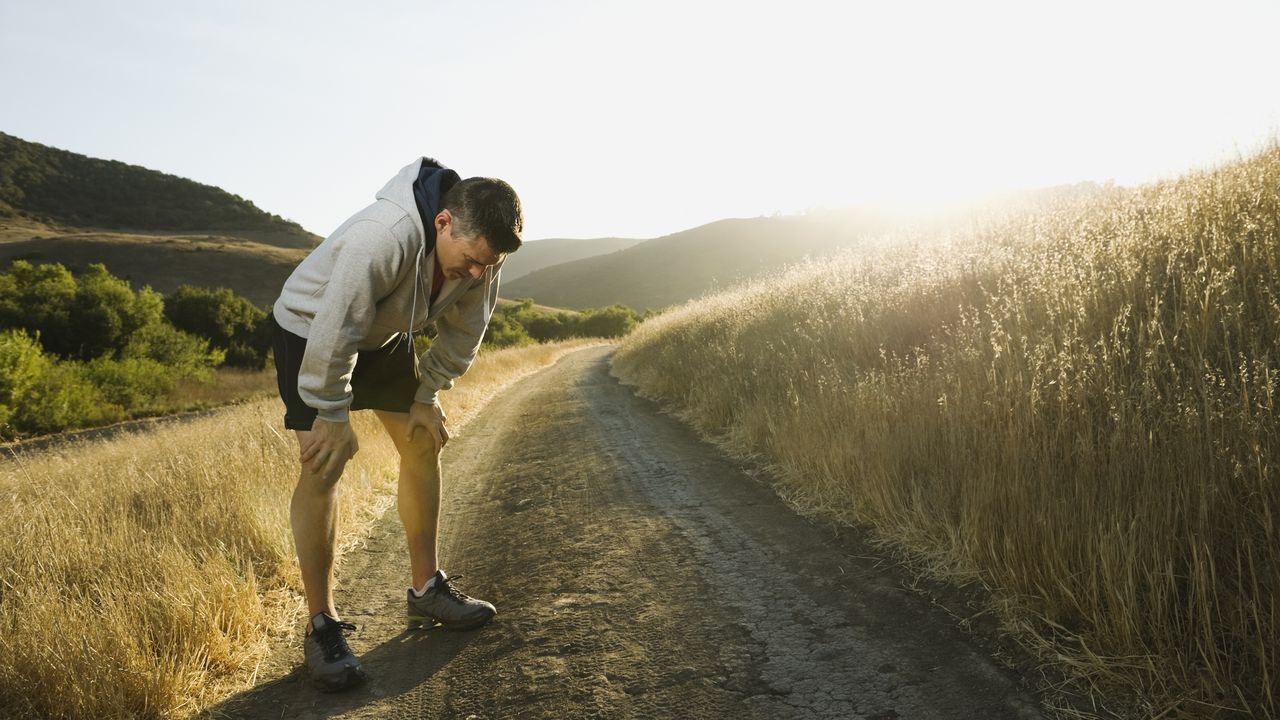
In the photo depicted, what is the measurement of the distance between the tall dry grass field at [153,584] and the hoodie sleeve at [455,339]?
3.97 feet

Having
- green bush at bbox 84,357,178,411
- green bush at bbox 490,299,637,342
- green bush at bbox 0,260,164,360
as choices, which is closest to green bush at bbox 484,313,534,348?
green bush at bbox 490,299,637,342

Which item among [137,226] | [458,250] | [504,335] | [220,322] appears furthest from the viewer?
[137,226]

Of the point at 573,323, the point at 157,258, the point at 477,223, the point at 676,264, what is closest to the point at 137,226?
the point at 157,258

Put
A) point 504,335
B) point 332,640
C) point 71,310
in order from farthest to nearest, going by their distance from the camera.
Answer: point 504,335 → point 71,310 → point 332,640

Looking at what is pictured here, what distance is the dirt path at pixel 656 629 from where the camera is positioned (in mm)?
2191

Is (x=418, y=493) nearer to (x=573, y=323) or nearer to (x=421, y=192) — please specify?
(x=421, y=192)

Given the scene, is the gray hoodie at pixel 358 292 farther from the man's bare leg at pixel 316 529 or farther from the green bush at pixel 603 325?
the green bush at pixel 603 325

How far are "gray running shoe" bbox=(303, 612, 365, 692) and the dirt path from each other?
0.18 ft

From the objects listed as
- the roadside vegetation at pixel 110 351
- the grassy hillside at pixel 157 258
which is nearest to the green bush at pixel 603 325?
the roadside vegetation at pixel 110 351

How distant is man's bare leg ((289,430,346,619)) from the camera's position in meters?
2.54

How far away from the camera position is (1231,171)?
4.84 m

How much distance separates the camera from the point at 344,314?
90.3 inches

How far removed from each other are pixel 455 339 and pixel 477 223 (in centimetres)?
87

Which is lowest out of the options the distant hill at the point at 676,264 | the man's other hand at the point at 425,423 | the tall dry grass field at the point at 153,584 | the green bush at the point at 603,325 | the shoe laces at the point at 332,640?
the green bush at the point at 603,325
